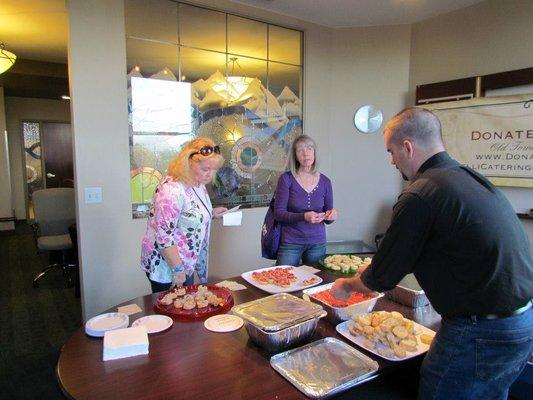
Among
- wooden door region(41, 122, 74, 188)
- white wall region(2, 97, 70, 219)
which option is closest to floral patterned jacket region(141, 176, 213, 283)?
wooden door region(41, 122, 74, 188)

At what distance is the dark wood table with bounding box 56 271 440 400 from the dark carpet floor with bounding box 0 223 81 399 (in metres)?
0.46

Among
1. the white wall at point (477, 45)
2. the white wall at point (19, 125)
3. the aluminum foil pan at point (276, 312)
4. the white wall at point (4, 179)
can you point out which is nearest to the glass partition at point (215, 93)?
the white wall at point (477, 45)

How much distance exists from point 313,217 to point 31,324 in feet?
8.54

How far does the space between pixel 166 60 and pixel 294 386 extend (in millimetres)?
2757

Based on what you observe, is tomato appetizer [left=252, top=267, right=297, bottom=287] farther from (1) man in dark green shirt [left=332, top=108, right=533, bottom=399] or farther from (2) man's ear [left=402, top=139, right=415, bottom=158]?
(2) man's ear [left=402, top=139, right=415, bottom=158]

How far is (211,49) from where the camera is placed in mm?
3289

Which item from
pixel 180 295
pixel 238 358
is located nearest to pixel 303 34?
pixel 180 295

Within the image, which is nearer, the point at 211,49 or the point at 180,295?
the point at 180,295

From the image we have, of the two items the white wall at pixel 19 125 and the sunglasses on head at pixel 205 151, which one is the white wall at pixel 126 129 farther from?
the white wall at pixel 19 125

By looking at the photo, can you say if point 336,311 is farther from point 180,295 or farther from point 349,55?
point 349,55

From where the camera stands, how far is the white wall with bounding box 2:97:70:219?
6898mm

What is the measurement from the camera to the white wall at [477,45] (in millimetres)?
2928

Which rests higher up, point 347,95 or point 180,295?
point 347,95

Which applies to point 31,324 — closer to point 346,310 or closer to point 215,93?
point 215,93
